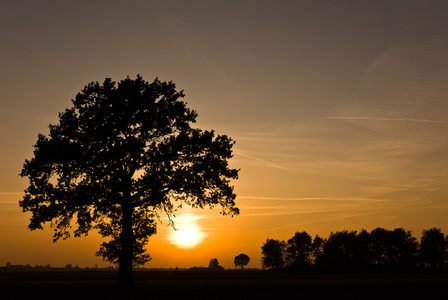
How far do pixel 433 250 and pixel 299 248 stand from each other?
6062 cm

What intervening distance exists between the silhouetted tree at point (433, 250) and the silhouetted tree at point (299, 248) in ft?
176

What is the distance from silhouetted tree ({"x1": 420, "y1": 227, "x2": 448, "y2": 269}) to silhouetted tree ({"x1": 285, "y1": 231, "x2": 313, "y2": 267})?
53697 millimetres

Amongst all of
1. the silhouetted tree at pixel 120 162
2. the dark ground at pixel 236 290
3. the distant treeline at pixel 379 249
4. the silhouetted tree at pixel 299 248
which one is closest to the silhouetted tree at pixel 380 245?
the distant treeline at pixel 379 249

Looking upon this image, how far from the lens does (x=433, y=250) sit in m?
159

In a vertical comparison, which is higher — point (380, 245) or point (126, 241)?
point (126, 241)

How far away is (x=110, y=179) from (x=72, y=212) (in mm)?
5356

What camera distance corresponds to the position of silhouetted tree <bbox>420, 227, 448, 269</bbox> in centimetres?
15900

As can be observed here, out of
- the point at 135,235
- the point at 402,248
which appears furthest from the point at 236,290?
the point at 402,248

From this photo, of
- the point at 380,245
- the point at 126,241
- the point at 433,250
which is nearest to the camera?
the point at 126,241

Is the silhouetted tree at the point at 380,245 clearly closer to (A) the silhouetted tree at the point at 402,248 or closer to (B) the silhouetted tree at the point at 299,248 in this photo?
(A) the silhouetted tree at the point at 402,248

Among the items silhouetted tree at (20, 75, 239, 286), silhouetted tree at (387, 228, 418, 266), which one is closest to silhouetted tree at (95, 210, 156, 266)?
silhouetted tree at (20, 75, 239, 286)

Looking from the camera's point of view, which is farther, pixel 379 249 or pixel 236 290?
pixel 379 249

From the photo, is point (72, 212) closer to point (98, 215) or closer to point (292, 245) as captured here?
point (98, 215)

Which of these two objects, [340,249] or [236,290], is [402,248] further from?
[236,290]
